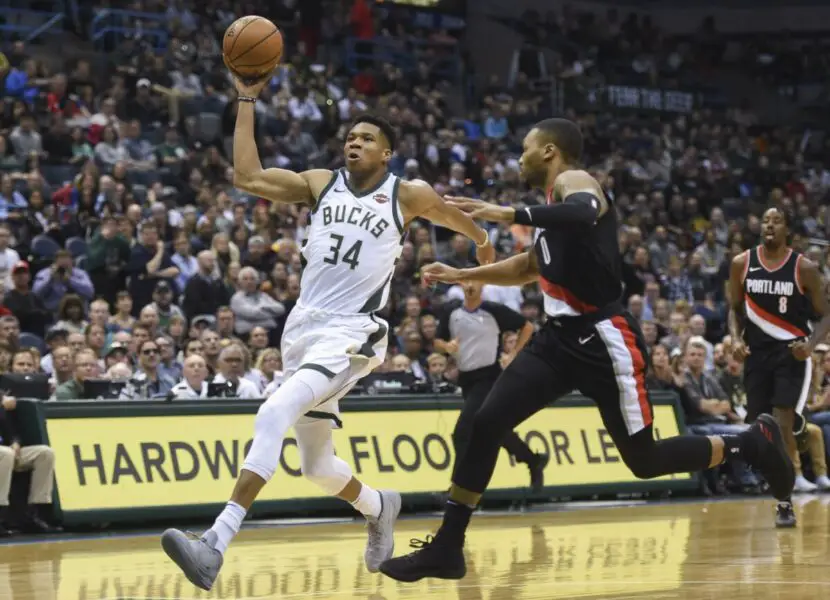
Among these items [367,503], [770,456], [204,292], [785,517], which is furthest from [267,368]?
[770,456]

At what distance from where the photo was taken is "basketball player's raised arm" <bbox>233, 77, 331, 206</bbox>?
305 inches

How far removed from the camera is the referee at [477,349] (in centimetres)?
1351

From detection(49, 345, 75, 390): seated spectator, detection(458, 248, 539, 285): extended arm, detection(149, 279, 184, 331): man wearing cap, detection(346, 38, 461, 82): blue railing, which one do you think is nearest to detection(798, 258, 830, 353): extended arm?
detection(458, 248, 539, 285): extended arm

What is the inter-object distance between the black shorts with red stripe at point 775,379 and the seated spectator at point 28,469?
5711mm

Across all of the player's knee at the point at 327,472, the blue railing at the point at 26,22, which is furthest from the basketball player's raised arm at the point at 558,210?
the blue railing at the point at 26,22

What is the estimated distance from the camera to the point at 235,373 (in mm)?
13734

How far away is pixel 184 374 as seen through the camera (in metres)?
13.4

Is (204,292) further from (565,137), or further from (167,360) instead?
(565,137)

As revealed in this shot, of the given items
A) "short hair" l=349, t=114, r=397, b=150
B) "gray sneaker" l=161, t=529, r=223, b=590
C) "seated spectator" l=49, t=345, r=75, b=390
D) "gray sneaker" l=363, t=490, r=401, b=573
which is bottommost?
"gray sneaker" l=363, t=490, r=401, b=573

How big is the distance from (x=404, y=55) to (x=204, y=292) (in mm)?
13665

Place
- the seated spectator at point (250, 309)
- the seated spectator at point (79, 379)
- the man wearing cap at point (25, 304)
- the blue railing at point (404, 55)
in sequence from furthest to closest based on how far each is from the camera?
the blue railing at point (404, 55)
the seated spectator at point (250, 309)
the man wearing cap at point (25, 304)
the seated spectator at point (79, 379)

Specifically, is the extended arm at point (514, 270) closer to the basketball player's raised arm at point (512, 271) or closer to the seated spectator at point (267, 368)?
the basketball player's raised arm at point (512, 271)

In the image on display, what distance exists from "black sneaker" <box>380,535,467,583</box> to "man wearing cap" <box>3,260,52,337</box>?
361 inches

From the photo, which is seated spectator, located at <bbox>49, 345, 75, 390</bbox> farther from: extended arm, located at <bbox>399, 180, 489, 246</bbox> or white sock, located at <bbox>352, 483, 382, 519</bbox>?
extended arm, located at <bbox>399, 180, 489, 246</bbox>
